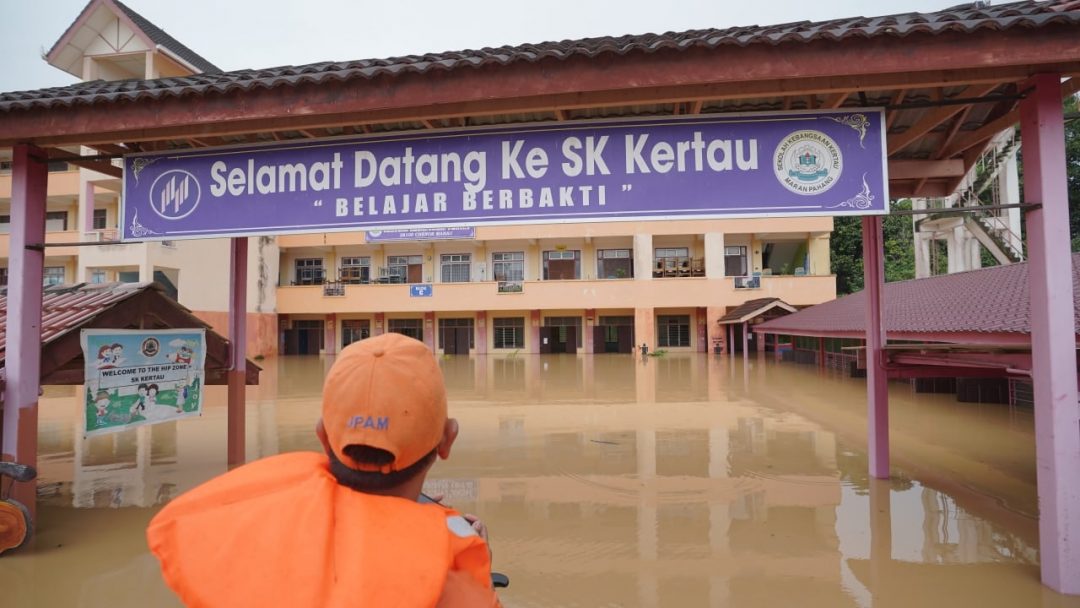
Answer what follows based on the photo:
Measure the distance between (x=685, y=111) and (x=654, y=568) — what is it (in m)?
3.13

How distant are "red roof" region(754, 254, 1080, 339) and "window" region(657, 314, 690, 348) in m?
11.9

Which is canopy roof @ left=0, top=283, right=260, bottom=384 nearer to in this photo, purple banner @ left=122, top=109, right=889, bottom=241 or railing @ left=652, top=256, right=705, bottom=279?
purple banner @ left=122, top=109, right=889, bottom=241

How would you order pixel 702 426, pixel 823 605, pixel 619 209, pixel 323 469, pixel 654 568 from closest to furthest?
pixel 323 469 < pixel 823 605 < pixel 619 209 < pixel 654 568 < pixel 702 426

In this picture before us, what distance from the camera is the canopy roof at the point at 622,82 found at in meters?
3.04

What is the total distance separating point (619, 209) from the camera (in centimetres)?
347

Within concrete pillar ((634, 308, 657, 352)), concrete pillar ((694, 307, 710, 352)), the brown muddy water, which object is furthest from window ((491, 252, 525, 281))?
the brown muddy water

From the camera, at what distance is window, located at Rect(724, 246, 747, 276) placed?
27234mm

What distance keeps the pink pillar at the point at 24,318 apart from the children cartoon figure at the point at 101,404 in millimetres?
556

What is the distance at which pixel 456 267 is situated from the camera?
28938 millimetres

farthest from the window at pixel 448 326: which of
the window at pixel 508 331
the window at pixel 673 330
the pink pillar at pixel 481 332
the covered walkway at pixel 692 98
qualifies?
the covered walkway at pixel 692 98

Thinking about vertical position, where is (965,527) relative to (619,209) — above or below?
below

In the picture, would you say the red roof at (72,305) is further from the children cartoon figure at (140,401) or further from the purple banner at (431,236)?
the purple banner at (431,236)

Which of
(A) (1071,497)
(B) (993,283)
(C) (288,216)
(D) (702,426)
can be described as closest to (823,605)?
(A) (1071,497)

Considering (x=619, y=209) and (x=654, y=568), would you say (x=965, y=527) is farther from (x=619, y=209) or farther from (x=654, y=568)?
(x=619, y=209)
